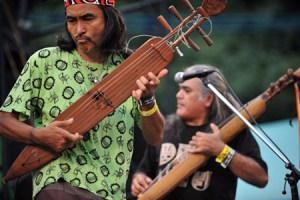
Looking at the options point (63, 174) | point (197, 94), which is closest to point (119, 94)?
point (63, 174)

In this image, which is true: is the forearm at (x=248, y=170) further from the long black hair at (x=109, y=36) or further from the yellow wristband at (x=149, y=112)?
the long black hair at (x=109, y=36)

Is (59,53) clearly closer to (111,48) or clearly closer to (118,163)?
(111,48)

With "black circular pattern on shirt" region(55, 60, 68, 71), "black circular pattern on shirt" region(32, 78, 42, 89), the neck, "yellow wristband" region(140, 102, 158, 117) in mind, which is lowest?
the neck

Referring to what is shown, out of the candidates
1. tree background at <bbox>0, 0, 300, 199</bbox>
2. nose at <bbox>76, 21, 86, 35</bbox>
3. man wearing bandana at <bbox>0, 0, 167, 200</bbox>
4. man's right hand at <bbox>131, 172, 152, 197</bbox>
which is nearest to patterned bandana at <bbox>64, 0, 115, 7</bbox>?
man wearing bandana at <bbox>0, 0, 167, 200</bbox>

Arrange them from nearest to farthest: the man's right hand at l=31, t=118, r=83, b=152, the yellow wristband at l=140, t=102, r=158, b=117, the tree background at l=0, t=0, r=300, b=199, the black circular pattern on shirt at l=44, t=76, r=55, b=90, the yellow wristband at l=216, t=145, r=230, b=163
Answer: the man's right hand at l=31, t=118, r=83, b=152, the black circular pattern on shirt at l=44, t=76, r=55, b=90, the yellow wristband at l=140, t=102, r=158, b=117, the yellow wristband at l=216, t=145, r=230, b=163, the tree background at l=0, t=0, r=300, b=199

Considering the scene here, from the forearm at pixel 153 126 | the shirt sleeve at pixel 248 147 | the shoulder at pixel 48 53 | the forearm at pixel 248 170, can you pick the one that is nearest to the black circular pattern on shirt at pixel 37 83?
the shoulder at pixel 48 53

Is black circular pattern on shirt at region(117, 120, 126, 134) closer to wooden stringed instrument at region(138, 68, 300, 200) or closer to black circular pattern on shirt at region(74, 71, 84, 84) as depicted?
black circular pattern on shirt at region(74, 71, 84, 84)

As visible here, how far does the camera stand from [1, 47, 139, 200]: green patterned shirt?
4.51 meters

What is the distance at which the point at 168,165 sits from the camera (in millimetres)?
6082

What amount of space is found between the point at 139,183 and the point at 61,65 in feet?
5.63

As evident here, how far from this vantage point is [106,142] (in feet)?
15.0

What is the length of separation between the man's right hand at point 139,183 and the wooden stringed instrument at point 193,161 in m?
0.11

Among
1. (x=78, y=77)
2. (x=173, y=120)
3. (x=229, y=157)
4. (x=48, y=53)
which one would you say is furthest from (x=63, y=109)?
(x=173, y=120)

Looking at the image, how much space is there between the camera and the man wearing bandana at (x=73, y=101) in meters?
4.48
